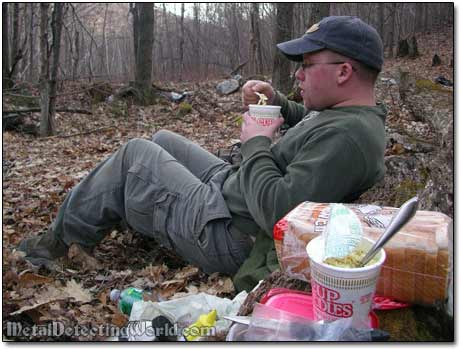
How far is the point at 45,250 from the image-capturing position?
2904 mm

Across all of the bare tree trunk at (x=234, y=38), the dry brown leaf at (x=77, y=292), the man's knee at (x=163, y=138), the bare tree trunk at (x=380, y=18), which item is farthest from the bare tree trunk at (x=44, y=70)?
the bare tree trunk at (x=380, y=18)

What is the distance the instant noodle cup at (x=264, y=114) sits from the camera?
2527mm

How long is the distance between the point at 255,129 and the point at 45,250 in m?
1.56

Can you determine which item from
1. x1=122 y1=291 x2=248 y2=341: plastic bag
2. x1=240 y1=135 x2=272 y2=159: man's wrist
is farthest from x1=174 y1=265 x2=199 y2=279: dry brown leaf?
x1=240 y1=135 x2=272 y2=159: man's wrist

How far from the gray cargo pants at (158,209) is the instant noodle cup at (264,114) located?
501mm

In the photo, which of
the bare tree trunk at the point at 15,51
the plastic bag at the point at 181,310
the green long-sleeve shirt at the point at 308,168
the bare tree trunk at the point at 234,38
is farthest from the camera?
the bare tree trunk at the point at 234,38

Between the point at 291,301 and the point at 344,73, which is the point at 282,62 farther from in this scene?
the point at 291,301

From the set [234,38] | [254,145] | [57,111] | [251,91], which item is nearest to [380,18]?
[234,38]

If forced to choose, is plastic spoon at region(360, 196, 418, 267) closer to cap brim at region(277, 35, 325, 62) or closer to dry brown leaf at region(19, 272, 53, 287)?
cap brim at region(277, 35, 325, 62)

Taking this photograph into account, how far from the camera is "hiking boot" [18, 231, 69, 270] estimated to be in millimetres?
2867

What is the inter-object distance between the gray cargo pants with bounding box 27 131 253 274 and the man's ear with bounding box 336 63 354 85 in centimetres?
92

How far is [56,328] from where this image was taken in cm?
217

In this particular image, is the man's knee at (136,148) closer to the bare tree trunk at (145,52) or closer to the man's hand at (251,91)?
the man's hand at (251,91)

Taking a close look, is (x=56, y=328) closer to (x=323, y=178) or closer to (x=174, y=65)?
(x=323, y=178)
